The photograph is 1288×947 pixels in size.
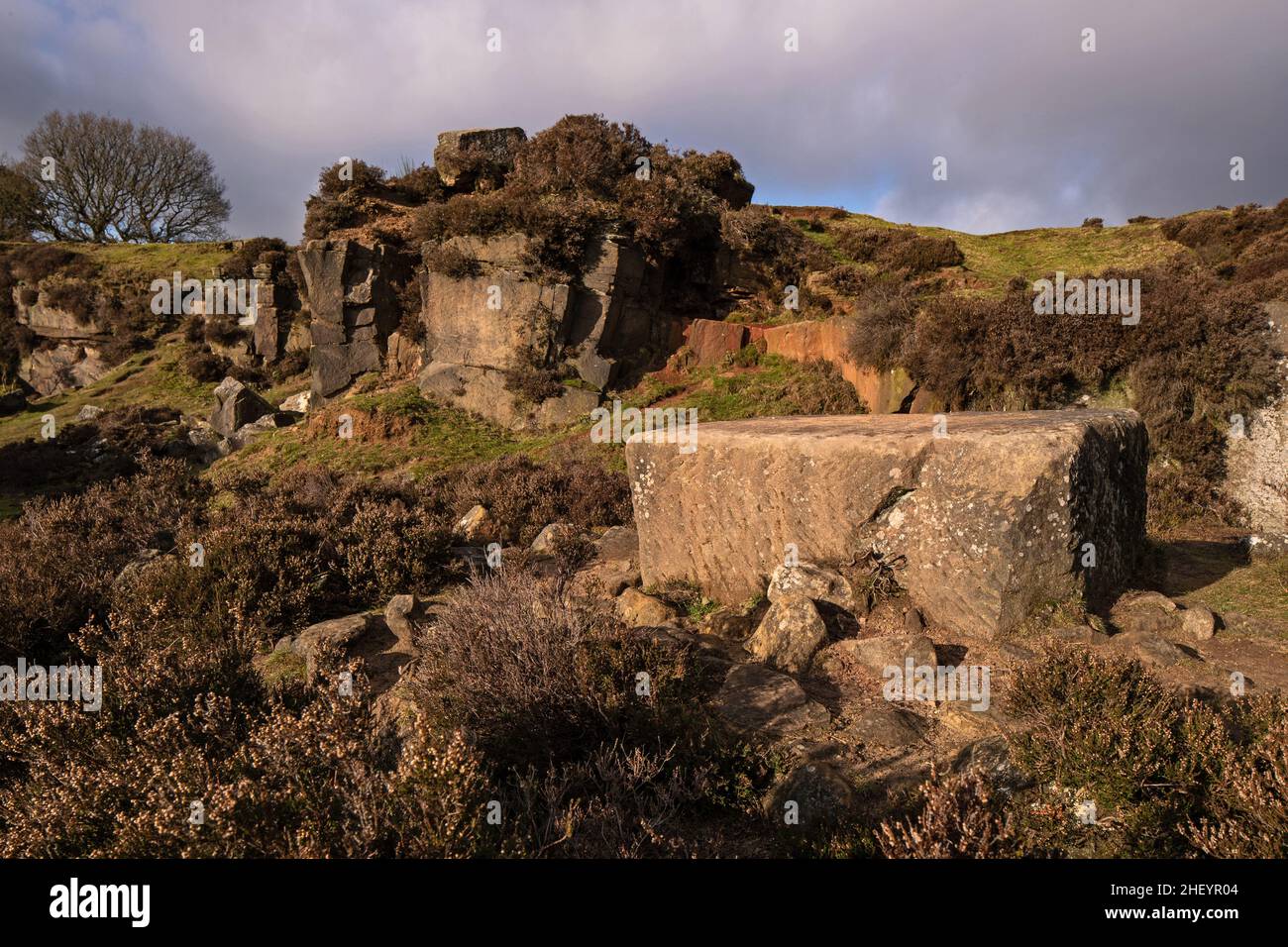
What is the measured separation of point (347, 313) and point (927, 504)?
64.7 feet

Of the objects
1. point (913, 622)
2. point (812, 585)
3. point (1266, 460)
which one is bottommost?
point (913, 622)

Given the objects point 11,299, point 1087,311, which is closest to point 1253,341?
point 1087,311

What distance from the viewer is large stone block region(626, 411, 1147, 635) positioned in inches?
183

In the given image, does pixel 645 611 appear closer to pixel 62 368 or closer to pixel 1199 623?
pixel 1199 623

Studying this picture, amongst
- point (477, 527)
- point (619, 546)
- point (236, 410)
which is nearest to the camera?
point (619, 546)

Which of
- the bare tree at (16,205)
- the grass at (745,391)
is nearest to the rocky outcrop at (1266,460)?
the grass at (745,391)

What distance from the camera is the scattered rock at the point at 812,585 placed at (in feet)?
16.8

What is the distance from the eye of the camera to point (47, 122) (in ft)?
120

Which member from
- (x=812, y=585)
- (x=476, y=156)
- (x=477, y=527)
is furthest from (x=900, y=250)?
(x=812, y=585)

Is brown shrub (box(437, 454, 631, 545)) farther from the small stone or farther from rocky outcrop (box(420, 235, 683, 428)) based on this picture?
rocky outcrop (box(420, 235, 683, 428))

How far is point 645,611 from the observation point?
5695 millimetres

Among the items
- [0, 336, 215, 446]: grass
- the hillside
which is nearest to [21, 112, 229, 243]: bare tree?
[0, 336, 215, 446]: grass

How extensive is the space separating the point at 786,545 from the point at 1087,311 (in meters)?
8.19
